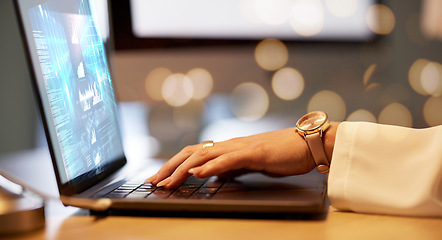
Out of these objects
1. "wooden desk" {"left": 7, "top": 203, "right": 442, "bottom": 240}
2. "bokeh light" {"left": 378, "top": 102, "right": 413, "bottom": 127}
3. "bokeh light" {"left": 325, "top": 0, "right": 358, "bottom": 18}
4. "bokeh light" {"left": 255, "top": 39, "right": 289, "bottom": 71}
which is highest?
"bokeh light" {"left": 325, "top": 0, "right": 358, "bottom": 18}

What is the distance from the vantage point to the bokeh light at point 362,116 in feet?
3.86

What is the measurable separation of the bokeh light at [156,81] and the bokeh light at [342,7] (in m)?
0.56

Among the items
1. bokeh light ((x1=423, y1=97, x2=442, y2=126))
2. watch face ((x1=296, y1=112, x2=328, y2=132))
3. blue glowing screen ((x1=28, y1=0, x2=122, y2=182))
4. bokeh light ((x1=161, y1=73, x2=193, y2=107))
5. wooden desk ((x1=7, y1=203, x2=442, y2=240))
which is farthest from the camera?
bokeh light ((x1=161, y1=73, x2=193, y2=107))

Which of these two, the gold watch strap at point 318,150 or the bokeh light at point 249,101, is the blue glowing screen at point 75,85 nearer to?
the gold watch strap at point 318,150

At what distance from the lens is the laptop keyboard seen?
51cm

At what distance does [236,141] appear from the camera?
67 centimetres

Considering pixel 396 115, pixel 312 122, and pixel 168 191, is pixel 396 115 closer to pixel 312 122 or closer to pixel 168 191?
pixel 312 122

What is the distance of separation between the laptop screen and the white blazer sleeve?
0.35 metres

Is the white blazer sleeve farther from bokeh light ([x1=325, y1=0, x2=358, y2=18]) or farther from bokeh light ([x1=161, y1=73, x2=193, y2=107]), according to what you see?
bokeh light ([x1=161, y1=73, x2=193, y2=107])

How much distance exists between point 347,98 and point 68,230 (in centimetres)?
97

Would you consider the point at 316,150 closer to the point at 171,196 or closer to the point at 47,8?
the point at 171,196

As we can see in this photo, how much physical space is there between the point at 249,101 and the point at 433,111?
53 cm

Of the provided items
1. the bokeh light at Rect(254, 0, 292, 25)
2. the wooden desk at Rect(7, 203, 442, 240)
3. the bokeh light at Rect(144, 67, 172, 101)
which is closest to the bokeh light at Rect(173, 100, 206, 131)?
the bokeh light at Rect(144, 67, 172, 101)

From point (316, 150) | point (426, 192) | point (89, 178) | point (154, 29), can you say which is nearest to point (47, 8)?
point (89, 178)
